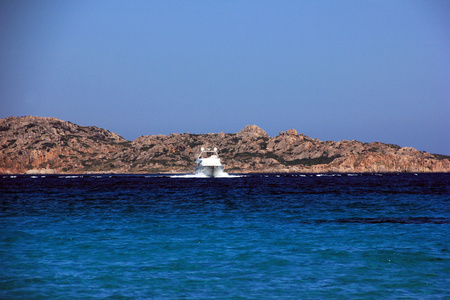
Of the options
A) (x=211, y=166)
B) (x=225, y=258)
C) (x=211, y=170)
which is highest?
(x=211, y=166)

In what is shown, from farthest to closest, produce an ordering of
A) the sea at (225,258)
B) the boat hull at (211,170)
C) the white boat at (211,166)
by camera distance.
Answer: the boat hull at (211,170) < the white boat at (211,166) < the sea at (225,258)

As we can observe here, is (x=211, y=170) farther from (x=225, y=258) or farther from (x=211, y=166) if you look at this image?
(x=225, y=258)

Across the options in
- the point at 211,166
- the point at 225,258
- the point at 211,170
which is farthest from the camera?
the point at 211,170

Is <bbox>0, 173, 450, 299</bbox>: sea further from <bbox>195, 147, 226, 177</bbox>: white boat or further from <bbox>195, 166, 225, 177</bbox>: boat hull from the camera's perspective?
<bbox>195, 166, 225, 177</bbox>: boat hull

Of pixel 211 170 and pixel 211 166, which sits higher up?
pixel 211 166

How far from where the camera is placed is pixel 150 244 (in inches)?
1093

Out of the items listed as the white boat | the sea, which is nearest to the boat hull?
the white boat

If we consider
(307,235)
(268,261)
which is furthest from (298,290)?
(307,235)

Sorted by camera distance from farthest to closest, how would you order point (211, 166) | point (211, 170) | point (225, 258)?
point (211, 170)
point (211, 166)
point (225, 258)

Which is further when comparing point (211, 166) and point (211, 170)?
point (211, 170)

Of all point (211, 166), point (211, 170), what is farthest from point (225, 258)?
point (211, 170)

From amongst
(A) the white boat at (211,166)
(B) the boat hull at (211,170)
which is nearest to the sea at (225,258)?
(A) the white boat at (211,166)

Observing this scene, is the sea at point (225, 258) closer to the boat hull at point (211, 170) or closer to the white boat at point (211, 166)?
the white boat at point (211, 166)

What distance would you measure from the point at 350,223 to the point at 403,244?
394 inches
